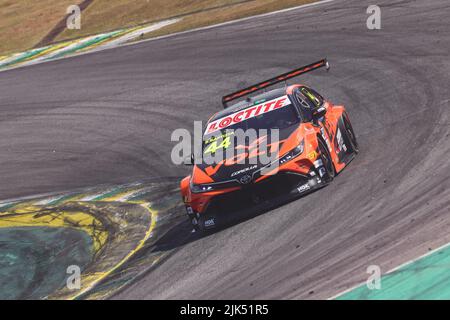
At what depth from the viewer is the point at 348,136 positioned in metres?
13.5

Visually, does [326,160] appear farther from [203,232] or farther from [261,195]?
[203,232]

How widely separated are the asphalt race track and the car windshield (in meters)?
1.10

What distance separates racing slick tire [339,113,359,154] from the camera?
13359 millimetres

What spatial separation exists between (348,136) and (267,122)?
4.92 feet

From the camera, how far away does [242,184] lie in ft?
38.0

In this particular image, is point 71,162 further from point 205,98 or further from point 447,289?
point 447,289

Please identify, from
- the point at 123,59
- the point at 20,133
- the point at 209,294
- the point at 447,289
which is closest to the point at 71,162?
the point at 20,133

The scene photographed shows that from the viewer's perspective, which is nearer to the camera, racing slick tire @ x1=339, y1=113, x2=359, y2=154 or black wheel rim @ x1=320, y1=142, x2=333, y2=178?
black wheel rim @ x1=320, y1=142, x2=333, y2=178

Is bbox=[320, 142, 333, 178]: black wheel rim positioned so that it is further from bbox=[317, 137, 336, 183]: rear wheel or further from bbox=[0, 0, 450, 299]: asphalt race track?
→ bbox=[0, 0, 450, 299]: asphalt race track

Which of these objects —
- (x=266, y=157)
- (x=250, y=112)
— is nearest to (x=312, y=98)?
(x=250, y=112)

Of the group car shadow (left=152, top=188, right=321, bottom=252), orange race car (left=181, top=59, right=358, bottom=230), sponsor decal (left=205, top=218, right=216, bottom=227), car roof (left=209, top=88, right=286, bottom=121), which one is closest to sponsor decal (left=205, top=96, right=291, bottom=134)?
orange race car (left=181, top=59, right=358, bottom=230)

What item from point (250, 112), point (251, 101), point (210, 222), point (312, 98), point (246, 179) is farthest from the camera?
point (312, 98)

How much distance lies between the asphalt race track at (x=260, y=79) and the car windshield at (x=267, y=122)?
110 centimetres
